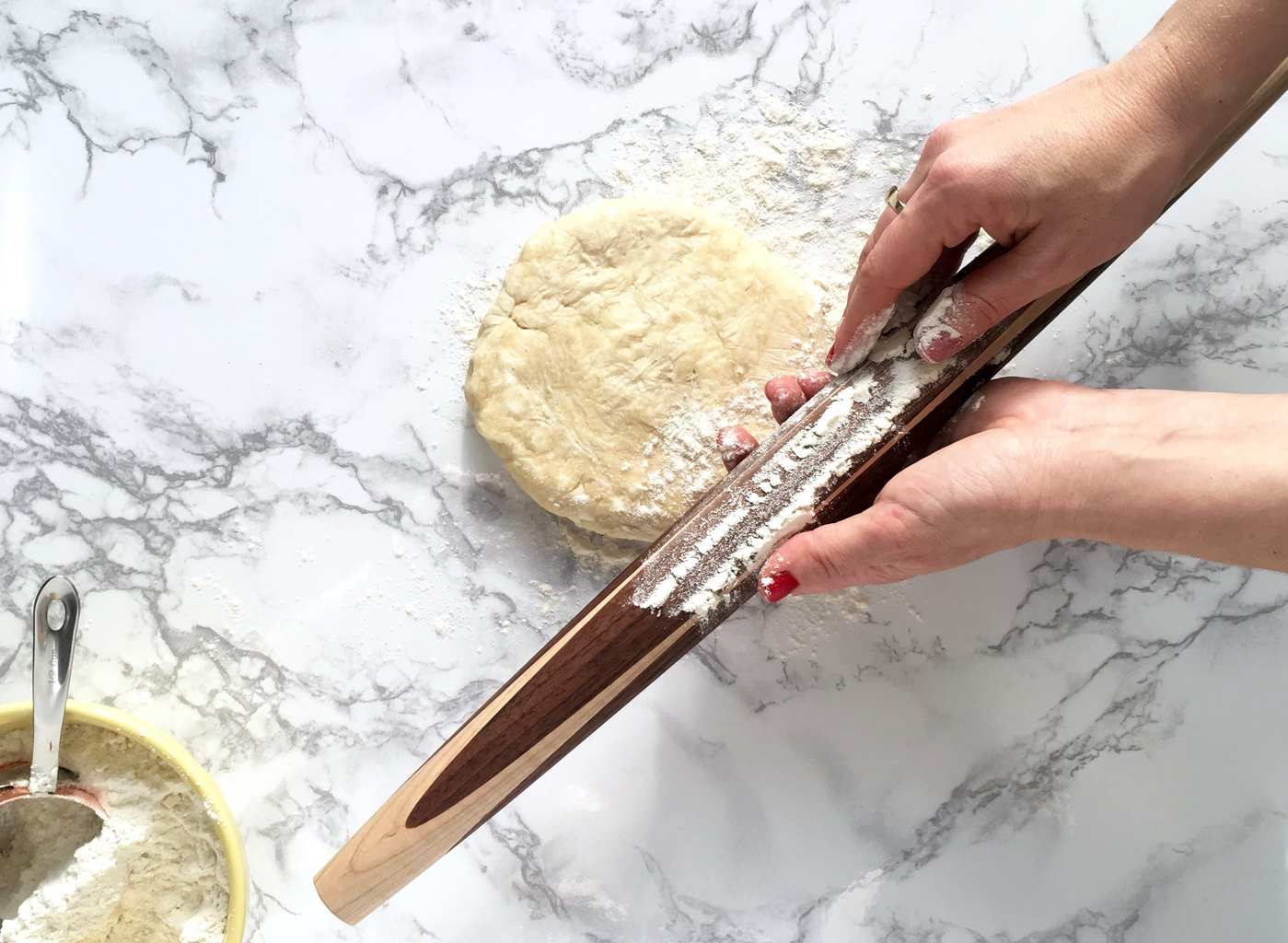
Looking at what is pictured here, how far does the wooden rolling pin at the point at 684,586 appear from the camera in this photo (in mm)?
1083

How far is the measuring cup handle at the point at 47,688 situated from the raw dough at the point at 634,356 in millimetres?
631

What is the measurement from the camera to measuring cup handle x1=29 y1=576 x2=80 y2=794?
1215 millimetres

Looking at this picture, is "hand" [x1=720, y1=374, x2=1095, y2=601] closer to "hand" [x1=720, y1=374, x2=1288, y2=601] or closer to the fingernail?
"hand" [x1=720, y1=374, x2=1288, y2=601]

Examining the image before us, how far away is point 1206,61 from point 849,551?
638 millimetres

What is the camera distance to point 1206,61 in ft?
3.26

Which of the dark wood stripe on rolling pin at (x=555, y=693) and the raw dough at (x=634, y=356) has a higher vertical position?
the raw dough at (x=634, y=356)

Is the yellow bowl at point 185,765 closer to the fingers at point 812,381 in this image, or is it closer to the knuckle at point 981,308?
the fingers at point 812,381

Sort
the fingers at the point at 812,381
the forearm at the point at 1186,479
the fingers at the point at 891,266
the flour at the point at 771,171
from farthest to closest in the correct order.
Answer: the flour at the point at 771,171, the fingers at the point at 812,381, the fingers at the point at 891,266, the forearm at the point at 1186,479

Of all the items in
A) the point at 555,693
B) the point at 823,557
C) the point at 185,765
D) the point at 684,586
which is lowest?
the point at 185,765

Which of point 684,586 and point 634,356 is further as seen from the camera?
point 634,356

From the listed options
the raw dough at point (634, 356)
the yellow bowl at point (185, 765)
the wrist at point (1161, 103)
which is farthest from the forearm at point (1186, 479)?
the yellow bowl at point (185, 765)

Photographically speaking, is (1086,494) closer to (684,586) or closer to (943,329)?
(943,329)

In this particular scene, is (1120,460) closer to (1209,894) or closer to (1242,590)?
(1242,590)

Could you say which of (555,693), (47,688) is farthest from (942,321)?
(47,688)
